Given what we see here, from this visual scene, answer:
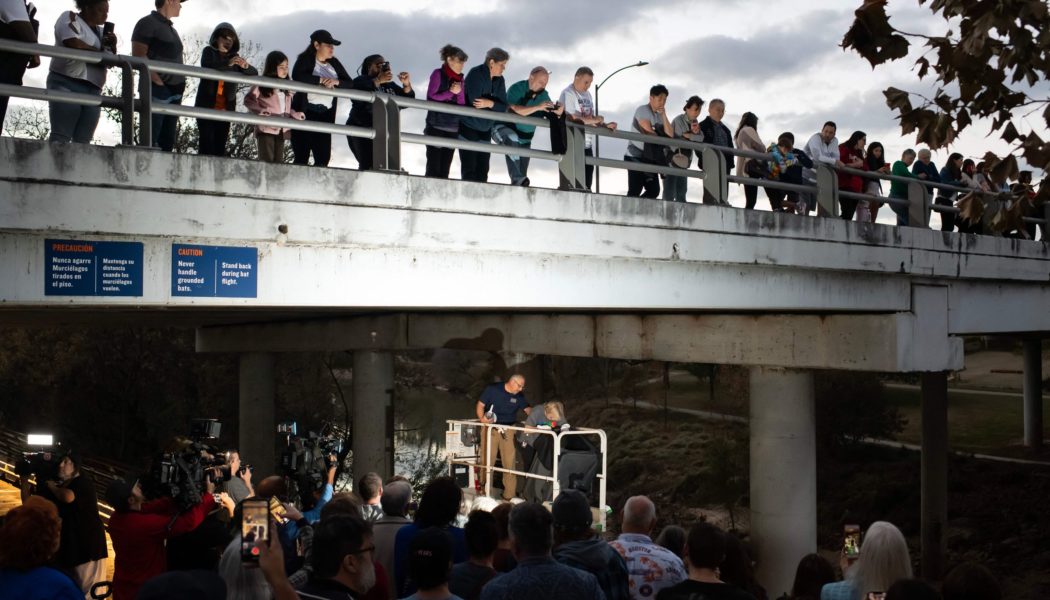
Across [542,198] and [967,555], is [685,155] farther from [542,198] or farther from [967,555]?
[967,555]

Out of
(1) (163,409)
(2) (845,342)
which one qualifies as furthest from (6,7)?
(1) (163,409)

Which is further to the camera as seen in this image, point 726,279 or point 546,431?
point 726,279

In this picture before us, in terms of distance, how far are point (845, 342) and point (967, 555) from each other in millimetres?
12791

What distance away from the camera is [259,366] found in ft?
94.3

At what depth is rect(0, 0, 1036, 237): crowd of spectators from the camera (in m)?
8.58

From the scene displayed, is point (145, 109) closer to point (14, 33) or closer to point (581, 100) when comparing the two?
point (14, 33)

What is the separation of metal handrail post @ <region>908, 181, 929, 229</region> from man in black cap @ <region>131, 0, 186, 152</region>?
1093cm

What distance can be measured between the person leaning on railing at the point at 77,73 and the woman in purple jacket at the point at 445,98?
3.25 metres

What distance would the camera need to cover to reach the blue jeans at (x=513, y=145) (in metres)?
11.6

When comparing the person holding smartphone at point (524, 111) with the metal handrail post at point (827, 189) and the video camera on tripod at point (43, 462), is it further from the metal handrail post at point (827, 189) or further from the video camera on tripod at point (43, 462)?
the video camera on tripod at point (43, 462)

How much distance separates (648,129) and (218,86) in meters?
5.44

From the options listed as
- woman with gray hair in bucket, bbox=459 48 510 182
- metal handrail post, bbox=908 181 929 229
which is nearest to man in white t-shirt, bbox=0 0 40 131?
woman with gray hair in bucket, bbox=459 48 510 182

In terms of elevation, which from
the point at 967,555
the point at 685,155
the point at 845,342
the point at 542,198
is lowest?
the point at 967,555

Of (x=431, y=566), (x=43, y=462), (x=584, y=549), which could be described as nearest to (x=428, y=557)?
(x=431, y=566)
